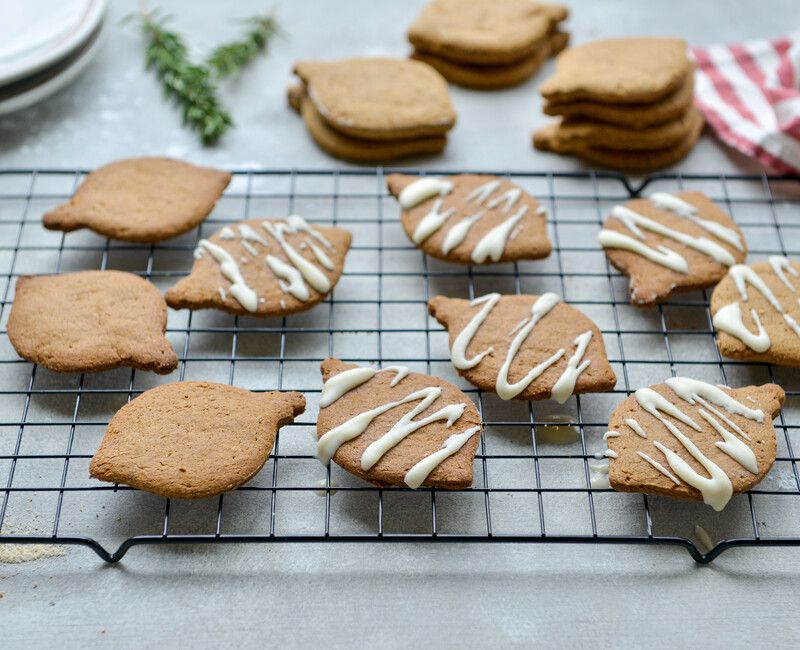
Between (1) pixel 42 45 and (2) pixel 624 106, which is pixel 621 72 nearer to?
(2) pixel 624 106

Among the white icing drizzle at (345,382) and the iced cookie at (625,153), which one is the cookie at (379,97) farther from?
the white icing drizzle at (345,382)

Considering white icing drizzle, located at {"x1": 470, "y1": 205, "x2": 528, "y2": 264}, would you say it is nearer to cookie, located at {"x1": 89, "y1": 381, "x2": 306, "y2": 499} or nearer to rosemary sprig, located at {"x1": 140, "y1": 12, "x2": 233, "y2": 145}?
cookie, located at {"x1": 89, "y1": 381, "x2": 306, "y2": 499}

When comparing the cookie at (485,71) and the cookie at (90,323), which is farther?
the cookie at (485,71)

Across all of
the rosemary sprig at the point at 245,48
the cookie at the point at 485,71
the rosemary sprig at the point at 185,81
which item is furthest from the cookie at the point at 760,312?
the rosemary sprig at the point at 245,48

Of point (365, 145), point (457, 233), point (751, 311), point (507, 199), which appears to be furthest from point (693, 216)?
point (365, 145)

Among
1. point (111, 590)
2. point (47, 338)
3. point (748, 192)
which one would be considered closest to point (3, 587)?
point (111, 590)
